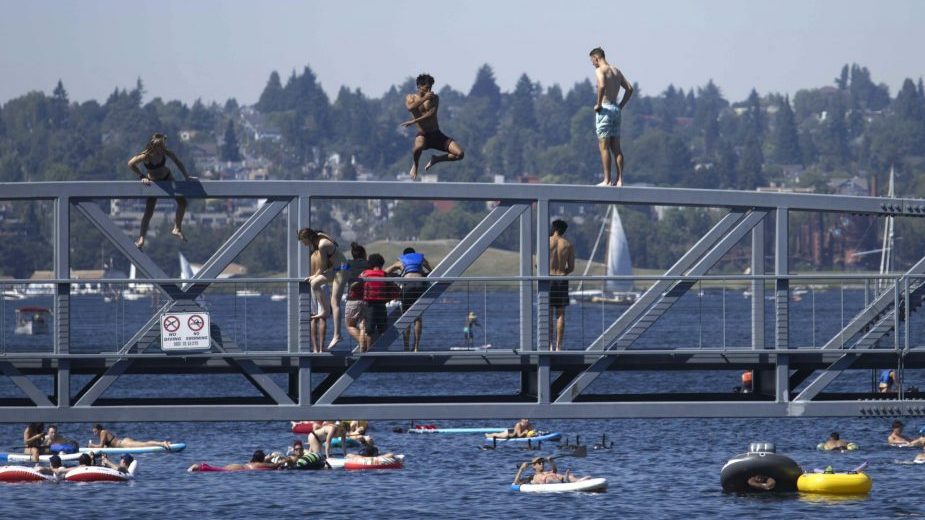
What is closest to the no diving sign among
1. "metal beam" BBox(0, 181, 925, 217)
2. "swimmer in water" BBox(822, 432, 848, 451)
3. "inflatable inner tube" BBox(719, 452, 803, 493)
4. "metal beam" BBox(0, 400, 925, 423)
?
"metal beam" BBox(0, 400, 925, 423)

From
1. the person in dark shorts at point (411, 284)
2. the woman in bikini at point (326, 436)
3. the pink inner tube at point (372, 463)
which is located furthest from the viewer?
the woman in bikini at point (326, 436)

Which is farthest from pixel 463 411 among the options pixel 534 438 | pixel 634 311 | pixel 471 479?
pixel 534 438

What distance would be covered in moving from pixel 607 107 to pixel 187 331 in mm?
6533

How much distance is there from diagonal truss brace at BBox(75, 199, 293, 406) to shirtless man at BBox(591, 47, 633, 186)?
4.66 metres

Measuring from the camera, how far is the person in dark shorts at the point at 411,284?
25.9 meters

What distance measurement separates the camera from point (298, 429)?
71.7 meters

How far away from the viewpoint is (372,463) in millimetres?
55750

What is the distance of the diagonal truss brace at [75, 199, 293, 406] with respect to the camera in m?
24.8

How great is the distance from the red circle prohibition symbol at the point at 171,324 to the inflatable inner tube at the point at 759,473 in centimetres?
2667

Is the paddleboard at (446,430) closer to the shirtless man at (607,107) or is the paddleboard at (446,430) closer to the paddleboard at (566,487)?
the paddleboard at (566,487)

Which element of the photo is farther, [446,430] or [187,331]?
[446,430]

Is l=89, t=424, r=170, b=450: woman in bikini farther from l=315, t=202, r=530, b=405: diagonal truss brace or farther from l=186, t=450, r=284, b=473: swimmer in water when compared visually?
l=315, t=202, r=530, b=405: diagonal truss brace

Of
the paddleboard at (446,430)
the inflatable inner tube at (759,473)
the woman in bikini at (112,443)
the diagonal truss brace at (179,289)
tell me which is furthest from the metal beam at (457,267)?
the paddleboard at (446,430)

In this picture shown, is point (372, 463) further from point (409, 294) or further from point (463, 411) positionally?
point (463, 411)
